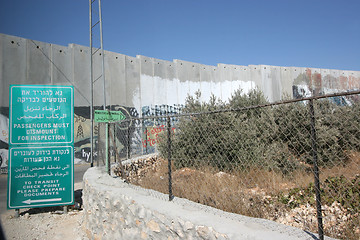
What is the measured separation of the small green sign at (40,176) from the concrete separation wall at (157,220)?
5.06 feet

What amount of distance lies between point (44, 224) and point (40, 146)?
1.67 metres

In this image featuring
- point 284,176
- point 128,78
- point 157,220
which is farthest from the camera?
point 128,78

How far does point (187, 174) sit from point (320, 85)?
21945 millimetres

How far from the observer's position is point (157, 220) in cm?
292

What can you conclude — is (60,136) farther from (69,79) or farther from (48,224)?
(69,79)

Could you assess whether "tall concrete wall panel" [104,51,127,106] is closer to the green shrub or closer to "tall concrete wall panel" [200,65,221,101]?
"tall concrete wall panel" [200,65,221,101]

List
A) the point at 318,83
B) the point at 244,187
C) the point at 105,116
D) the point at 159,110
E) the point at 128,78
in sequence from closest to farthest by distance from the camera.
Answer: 1. the point at 244,187
2. the point at 105,116
3. the point at 128,78
4. the point at 159,110
5. the point at 318,83

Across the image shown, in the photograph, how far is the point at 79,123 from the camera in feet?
40.5

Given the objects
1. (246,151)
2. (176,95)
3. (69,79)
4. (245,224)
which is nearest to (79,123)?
(69,79)

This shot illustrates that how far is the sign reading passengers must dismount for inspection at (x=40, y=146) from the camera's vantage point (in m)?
5.71

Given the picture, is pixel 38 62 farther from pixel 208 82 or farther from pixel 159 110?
pixel 208 82

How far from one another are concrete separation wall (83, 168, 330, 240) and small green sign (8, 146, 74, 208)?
1.54 metres

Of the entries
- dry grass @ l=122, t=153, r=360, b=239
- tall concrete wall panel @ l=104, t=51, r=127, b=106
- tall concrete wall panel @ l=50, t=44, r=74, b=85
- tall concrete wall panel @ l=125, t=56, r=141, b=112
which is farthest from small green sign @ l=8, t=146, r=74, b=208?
tall concrete wall panel @ l=125, t=56, r=141, b=112

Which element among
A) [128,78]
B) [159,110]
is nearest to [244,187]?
[128,78]
